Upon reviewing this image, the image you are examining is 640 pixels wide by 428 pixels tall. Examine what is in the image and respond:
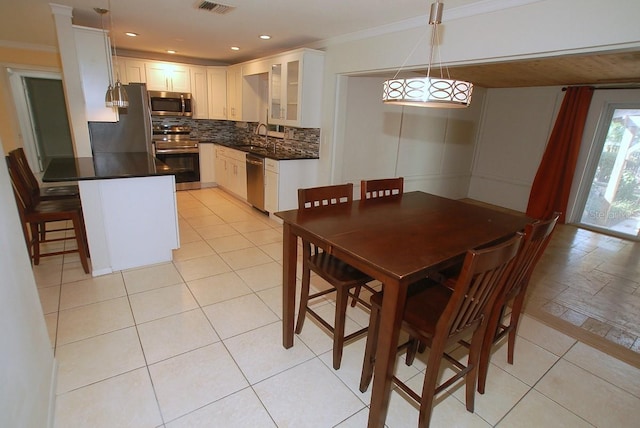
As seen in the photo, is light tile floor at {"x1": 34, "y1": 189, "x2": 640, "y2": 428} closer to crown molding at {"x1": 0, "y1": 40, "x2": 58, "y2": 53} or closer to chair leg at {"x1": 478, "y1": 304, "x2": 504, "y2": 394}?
chair leg at {"x1": 478, "y1": 304, "x2": 504, "y2": 394}

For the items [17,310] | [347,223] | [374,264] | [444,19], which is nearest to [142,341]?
[17,310]

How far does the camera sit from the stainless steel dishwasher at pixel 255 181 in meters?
4.55

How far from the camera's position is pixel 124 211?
112 inches

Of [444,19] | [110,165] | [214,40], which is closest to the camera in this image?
[444,19]

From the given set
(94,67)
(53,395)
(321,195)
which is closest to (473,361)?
(321,195)

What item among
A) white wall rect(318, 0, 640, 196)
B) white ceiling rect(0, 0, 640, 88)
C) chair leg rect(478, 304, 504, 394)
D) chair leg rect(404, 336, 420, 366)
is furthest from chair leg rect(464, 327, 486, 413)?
white ceiling rect(0, 0, 640, 88)

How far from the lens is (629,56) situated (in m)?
2.79

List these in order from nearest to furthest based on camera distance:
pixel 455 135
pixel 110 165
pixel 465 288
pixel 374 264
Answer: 1. pixel 465 288
2. pixel 374 264
3. pixel 110 165
4. pixel 455 135

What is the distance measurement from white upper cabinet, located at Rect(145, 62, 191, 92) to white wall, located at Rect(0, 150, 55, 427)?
447 cm

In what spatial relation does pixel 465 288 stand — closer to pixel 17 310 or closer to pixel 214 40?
pixel 17 310

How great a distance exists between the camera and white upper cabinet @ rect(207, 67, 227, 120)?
5.73 m

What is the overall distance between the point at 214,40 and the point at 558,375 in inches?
193

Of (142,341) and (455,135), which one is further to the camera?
(455,135)

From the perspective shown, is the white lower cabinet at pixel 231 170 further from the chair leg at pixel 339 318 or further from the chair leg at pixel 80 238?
the chair leg at pixel 339 318
